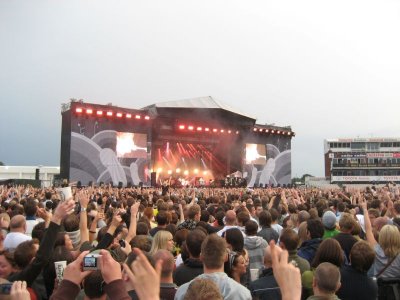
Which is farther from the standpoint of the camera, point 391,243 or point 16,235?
point 16,235

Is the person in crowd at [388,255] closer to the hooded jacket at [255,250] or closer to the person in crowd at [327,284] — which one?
the hooded jacket at [255,250]

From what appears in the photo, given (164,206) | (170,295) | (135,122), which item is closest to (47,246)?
(170,295)

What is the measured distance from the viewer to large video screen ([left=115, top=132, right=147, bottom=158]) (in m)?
27.2

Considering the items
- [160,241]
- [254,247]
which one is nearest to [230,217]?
[254,247]

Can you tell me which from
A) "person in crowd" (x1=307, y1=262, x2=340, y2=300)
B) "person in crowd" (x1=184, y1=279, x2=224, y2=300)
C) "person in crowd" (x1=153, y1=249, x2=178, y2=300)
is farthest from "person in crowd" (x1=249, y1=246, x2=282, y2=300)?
"person in crowd" (x1=184, y1=279, x2=224, y2=300)

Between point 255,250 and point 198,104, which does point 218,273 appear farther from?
point 198,104

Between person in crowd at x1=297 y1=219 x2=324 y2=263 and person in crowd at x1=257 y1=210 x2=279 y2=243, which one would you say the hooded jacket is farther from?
person in crowd at x1=257 y1=210 x2=279 y2=243

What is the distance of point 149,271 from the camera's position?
1.53 m

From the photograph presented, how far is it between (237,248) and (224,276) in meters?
1.25

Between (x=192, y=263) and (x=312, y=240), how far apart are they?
1.66 m

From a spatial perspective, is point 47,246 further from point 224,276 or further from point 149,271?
point 149,271

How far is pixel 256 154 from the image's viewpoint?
34.6 metres

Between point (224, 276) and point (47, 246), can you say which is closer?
point (224, 276)

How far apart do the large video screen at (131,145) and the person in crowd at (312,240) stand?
2328 cm
